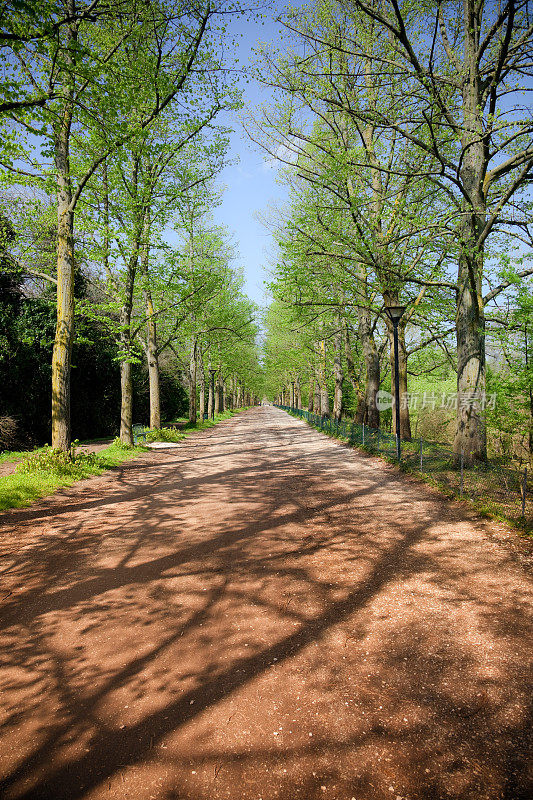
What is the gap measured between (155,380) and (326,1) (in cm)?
1524

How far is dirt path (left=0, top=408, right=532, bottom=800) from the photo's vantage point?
2.28 m

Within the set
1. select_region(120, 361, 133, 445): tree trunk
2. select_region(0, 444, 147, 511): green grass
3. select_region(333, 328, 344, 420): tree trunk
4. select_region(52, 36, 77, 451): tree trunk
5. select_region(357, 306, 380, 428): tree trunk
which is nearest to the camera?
select_region(0, 444, 147, 511): green grass

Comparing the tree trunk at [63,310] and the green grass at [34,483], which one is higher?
the tree trunk at [63,310]

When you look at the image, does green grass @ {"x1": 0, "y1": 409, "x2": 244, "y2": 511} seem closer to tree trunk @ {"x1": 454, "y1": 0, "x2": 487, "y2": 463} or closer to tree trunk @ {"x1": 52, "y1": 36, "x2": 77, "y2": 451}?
tree trunk @ {"x1": 52, "y1": 36, "x2": 77, "y2": 451}

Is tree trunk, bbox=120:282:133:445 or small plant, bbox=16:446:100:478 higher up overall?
tree trunk, bbox=120:282:133:445

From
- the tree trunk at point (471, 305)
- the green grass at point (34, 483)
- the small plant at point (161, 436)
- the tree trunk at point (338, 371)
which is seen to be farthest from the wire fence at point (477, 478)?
the small plant at point (161, 436)

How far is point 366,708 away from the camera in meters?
2.70

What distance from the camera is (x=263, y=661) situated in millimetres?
3211

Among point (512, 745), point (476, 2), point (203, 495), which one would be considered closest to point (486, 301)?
point (476, 2)

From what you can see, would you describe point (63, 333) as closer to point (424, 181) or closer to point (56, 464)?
point (56, 464)

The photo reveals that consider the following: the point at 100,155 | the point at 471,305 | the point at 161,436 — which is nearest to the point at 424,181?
the point at 471,305

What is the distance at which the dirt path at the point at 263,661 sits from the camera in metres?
2.28

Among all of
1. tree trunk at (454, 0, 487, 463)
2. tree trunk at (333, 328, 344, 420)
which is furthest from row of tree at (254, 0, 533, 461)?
tree trunk at (333, 328, 344, 420)

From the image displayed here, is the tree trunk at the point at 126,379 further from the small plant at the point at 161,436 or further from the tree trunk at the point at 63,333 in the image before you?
the tree trunk at the point at 63,333
